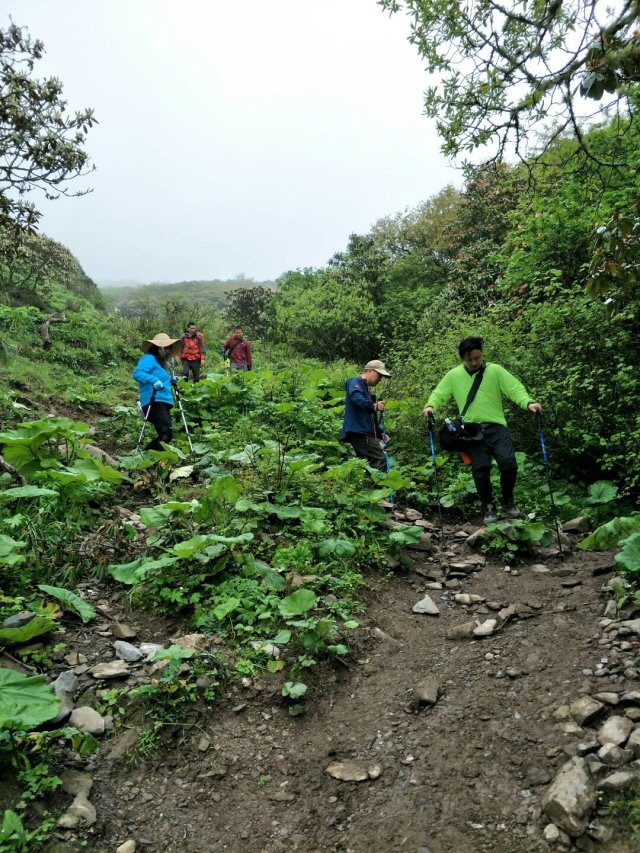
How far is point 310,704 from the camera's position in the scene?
12.0ft

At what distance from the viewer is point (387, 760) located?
3.12 meters

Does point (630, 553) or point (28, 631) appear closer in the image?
point (28, 631)

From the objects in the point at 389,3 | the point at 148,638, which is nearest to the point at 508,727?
the point at 148,638

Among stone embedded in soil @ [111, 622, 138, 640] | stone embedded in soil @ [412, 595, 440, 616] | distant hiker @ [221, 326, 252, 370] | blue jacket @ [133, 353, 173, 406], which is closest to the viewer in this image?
stone embedded in soil @ [111, 622, 138, 640]

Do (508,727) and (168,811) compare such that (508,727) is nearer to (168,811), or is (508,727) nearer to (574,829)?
(574,829)

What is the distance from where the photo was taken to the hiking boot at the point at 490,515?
21.3ft

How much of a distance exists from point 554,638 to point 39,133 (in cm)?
706

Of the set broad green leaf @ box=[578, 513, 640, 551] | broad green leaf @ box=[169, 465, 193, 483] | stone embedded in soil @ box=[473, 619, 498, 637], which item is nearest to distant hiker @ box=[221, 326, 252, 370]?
broad green leaf @ box=[169, 465, 193, 483]

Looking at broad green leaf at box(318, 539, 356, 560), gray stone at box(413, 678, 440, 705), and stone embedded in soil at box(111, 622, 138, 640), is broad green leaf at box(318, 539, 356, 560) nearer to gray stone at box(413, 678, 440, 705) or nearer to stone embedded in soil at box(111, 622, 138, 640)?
gray stone at box(413, 678, 440, 705)

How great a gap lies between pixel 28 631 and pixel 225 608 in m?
1.29

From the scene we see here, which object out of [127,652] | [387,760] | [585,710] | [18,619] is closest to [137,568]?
[127,652]

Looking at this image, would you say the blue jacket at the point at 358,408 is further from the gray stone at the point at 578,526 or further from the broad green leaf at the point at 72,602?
the broad green leaf at the point at 72,602

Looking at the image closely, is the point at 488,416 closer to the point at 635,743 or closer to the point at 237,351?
the point at 635,743

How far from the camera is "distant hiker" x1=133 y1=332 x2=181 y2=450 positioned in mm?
7930
